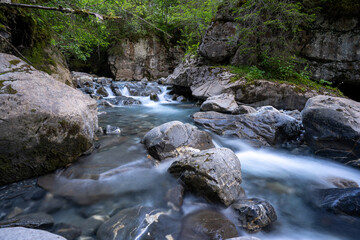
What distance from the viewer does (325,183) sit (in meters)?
3.35

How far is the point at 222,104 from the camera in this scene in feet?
24.6

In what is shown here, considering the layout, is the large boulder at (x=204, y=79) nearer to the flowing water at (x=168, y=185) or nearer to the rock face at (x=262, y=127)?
the rock face at (x=262, y=127)

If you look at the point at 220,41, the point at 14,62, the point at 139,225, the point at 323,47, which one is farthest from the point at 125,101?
the point at 323,47

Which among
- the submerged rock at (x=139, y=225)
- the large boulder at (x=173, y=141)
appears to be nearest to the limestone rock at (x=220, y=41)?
the large boulder at (x=173, y=141)

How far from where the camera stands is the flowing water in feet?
7.82

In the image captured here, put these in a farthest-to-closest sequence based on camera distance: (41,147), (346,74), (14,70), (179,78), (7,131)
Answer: (179,78), (346,74), (14,70), (41,147), (7,131)

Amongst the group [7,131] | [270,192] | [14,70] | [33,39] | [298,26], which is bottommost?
[270,192]

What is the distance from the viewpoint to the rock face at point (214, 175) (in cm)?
248

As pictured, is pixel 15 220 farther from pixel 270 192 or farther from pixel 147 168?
pixel 270 192

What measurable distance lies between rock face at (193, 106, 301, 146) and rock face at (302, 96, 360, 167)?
2.31 feet

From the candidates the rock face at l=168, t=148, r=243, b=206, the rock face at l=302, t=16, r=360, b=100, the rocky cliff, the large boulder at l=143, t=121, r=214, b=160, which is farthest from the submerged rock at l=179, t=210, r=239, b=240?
the rock face at l=302, t=16, r=360, b=100

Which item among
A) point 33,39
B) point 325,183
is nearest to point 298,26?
point 325,183

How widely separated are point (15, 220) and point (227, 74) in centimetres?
874

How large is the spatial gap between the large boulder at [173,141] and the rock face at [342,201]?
2284 millimetres
